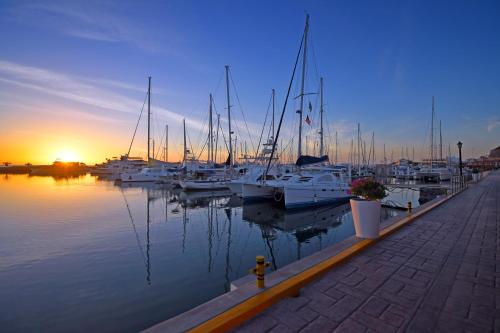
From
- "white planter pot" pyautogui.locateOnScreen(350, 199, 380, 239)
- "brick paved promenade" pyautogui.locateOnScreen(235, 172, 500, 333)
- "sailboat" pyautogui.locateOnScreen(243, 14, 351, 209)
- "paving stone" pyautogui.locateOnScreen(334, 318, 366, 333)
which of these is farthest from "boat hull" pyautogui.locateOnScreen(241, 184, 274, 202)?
"paving stone" pyautogui.locateOnScreen(334, 318, 366, 333)

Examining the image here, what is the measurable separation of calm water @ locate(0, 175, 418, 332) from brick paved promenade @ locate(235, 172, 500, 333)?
10.4ft

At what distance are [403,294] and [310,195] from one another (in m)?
15.0

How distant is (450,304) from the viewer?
3.06 m

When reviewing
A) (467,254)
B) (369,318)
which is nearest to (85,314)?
(369,318)

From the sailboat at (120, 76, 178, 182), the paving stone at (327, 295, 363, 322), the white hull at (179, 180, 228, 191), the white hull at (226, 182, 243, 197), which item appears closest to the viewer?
the paving stone at (327, 295, 363, 322)

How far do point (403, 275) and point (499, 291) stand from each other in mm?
1136

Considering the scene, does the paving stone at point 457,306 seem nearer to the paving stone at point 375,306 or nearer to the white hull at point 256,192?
the paving stone at point 375,306

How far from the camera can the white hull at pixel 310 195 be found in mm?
17469

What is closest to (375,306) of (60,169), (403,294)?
(403,294)

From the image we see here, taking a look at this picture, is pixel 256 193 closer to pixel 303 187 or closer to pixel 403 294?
pixel 303 187

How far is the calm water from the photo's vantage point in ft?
16.6

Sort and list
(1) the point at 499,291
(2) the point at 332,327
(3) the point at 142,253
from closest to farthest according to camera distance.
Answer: (2) the point at 332,327 → (1) the point at 499,291 → (3) the point at 142,253

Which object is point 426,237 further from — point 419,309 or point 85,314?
point 85,314

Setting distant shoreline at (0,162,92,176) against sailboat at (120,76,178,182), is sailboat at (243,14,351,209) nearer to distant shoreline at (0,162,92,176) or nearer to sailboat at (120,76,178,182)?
sailboat at (120,76,178,182)
